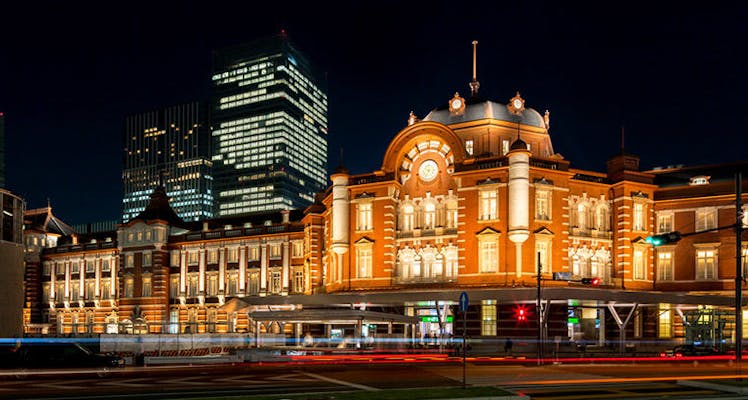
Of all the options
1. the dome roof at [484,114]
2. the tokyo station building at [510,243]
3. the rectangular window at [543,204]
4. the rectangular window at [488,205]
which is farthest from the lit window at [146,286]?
the rectangular window at [543,204]

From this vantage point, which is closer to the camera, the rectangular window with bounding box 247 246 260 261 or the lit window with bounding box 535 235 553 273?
the lit window with bounding box 535 235 553 273

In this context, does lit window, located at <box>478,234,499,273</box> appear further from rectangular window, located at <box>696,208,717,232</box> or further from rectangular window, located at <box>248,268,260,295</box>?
rectangular window, located at <box>248,268,260,295</box>

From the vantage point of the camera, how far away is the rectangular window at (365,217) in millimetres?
61781

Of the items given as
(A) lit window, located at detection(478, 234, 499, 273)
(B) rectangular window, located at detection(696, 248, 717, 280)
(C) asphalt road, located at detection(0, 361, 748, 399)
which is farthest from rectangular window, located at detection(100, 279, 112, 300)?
(B) rectangular window, located at detection(696, 248, 717, 280)

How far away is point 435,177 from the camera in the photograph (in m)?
60.0

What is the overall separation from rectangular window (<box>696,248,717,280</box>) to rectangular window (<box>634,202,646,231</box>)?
4.23m

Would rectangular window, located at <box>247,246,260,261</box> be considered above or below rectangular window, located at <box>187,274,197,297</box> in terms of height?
above

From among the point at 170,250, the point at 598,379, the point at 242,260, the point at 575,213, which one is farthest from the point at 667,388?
the point at 170,250

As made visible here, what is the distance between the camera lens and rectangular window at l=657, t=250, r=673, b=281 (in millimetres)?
60094

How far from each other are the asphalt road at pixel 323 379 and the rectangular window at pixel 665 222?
25899 mm

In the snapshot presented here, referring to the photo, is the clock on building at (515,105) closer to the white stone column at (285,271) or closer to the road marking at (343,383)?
the white stone column at (285,271)

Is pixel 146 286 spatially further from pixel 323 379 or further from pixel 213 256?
pixel 323 379

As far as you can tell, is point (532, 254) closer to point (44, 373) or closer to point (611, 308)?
point (611, 308)

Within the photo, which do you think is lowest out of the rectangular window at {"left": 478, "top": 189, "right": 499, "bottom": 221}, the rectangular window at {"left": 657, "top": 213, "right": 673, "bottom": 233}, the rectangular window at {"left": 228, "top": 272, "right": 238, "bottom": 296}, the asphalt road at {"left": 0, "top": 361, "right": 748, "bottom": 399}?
the asphalt road at {"left": 0, "top": 361, "right": 748, "bottom": 399}
